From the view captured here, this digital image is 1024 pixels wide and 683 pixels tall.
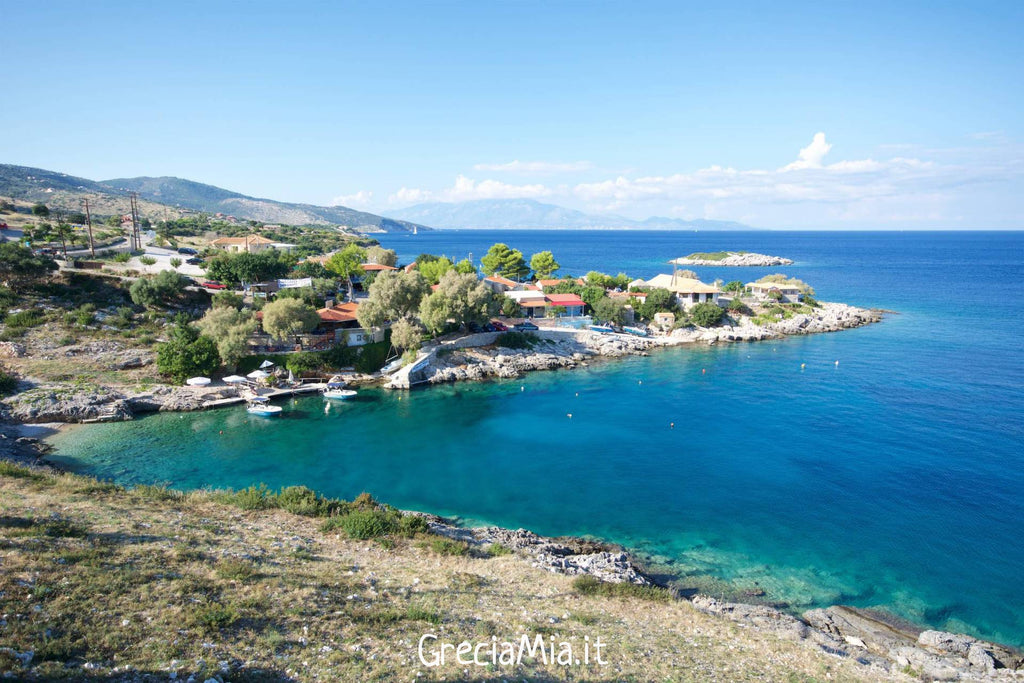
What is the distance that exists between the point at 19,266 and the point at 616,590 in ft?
169

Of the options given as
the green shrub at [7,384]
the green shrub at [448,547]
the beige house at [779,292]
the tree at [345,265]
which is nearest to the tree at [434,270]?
the tree at [345,265]

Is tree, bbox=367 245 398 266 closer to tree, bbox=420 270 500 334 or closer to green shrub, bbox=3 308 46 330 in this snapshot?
tree, bbox=420 270 500 334

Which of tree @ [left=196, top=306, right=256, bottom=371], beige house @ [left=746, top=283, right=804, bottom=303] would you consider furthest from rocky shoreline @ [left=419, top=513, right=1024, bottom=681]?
beige house @ [left=746, top=283, right=804, bottom=303]

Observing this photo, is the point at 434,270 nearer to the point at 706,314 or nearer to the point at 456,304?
the point at 456,304

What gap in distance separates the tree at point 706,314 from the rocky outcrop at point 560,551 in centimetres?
4551

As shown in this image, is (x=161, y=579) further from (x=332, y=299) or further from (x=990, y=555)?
(x=332, y=299)

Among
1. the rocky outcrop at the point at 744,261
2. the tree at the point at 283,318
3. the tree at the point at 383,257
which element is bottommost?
the tree at the point at 283,318

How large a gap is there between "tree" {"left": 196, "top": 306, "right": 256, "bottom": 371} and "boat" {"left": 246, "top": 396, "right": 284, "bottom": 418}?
166 inches

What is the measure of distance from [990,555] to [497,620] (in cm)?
2186

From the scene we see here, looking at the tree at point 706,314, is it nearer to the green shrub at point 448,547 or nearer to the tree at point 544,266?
the tree at point 544,266

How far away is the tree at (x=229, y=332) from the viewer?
37.4m

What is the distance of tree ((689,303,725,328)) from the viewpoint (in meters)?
60.9

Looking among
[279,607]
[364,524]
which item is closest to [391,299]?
[364,524]

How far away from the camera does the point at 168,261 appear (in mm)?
58062
